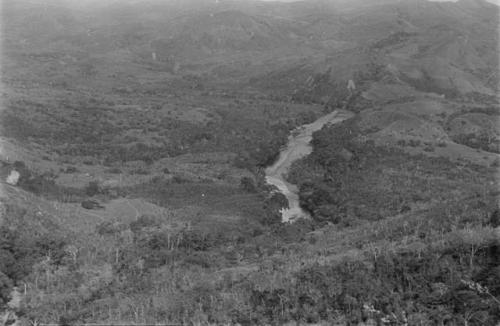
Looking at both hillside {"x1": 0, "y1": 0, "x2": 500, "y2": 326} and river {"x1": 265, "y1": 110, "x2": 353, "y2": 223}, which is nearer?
hillside {"x1": 0, "y1": 0, "x2": 500, "y2": 326}

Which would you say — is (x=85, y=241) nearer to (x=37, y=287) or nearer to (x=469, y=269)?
(x=37, y=287)

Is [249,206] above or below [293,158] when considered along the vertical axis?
above

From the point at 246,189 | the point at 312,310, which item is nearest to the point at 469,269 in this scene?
the point at 312,310

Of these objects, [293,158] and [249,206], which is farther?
[293,158]

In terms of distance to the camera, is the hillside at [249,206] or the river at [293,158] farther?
the river at [293,158]
